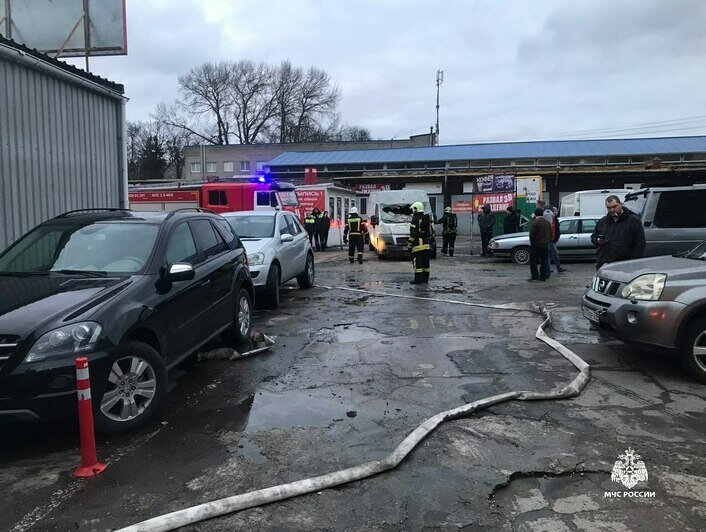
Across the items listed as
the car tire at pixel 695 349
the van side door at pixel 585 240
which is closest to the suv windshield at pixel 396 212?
the van side door at pixel 585 240

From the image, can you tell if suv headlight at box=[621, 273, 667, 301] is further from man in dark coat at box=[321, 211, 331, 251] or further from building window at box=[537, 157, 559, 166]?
building window at box=[537, 157, 559, 166]

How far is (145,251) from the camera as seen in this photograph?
16.0 feet

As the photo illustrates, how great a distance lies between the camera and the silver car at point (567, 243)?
16844 mm

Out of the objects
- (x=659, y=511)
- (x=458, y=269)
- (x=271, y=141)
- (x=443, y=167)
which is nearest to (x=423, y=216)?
(x=458, y=269)

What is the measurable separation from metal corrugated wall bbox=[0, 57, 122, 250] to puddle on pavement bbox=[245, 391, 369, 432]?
4.73 m

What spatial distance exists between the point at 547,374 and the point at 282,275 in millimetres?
5434

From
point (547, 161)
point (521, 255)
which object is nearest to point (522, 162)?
point (547, 161)

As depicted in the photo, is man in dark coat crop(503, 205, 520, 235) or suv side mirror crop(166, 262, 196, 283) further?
man in dark coat crop(503, 205, 520, 235)

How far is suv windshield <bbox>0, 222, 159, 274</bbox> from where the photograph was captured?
4.76 meters

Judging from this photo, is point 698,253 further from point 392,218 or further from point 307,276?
point 392,218

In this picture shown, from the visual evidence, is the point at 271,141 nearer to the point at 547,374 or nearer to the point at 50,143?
the point at 50,143

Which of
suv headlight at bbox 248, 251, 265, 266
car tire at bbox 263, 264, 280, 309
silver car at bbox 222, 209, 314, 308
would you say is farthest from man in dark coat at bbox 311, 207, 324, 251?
suv headlight at bbox 248, 251, 265, 266

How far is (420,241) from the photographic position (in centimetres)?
1206

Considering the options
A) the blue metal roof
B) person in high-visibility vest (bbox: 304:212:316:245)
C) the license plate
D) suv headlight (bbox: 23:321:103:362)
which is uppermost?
the blue metal roof
